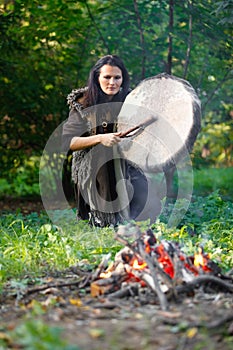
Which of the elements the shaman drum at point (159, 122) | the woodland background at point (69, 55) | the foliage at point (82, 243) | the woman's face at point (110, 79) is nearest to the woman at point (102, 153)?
the woman's face at point (110, 79)

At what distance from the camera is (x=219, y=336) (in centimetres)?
250

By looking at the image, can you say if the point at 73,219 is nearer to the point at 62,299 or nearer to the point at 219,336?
the point at 62,299

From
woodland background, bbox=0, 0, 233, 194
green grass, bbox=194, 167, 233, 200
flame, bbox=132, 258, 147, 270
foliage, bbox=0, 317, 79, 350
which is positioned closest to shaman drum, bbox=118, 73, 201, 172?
flame, bbox=132, 258, 147, 270

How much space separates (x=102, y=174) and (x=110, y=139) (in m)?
0.58

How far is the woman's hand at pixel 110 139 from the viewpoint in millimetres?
4844

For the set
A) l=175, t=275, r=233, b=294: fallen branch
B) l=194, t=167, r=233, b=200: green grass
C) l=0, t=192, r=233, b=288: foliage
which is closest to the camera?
l=175, t=275, r=233, b=294: fallen branch

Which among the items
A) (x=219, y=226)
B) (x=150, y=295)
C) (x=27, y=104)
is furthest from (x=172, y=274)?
(x=27, y=104)

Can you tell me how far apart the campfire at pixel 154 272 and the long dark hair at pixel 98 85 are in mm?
2030

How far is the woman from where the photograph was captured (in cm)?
525

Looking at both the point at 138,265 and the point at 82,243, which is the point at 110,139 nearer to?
the point at 82,243

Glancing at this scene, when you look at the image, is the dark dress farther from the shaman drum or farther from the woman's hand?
the woman's hand

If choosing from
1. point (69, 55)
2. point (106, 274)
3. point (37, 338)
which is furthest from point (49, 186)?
point (37, 338)

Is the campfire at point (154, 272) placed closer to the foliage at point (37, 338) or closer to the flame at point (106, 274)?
the flame at point (106, 274)

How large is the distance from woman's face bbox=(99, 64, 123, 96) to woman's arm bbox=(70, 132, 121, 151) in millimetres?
436
